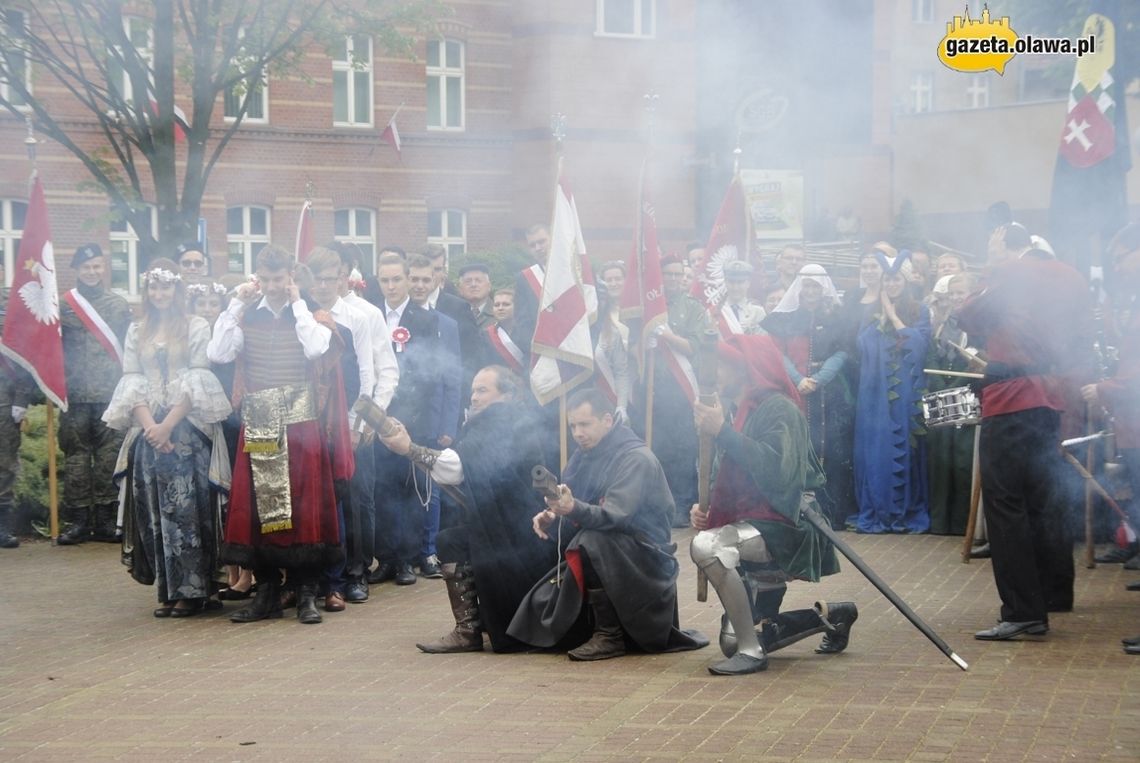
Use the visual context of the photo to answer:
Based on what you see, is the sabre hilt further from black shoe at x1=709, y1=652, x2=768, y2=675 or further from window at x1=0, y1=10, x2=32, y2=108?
window at x1=0, y1=10, x2=32, y2=108

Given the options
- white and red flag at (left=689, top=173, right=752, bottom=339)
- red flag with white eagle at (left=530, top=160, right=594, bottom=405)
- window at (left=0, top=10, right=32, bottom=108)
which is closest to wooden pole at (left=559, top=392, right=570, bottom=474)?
red flag with white eagle at (left=530, top=160, right=594, bottom=405)

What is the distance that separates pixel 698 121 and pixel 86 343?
22.2 ft

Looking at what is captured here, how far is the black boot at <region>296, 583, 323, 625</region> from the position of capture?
8.30m

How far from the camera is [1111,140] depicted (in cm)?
876

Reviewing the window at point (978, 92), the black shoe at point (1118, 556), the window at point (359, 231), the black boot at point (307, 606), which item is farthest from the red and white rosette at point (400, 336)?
the black shoe at point (1118, 556)

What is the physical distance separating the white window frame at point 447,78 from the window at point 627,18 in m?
0.92

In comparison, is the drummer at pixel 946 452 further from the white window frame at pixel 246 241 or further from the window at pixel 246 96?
the window at pixel 246 96

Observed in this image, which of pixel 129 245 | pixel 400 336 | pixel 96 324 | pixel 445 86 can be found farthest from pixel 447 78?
pixel 129 245

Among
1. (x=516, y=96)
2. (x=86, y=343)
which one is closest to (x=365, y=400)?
(x=516, y=96)

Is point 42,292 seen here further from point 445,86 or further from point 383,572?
point 445,86

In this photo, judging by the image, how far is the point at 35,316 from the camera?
436 inches

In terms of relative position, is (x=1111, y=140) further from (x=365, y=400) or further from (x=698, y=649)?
(x=365, y=400)

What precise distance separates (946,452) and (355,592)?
4710mm

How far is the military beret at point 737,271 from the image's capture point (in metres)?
10.7
